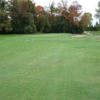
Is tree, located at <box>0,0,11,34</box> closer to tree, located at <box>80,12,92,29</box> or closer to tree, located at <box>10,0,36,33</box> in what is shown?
tree, located at <box>10,0,36,33</box>

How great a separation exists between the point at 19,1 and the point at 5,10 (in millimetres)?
3529

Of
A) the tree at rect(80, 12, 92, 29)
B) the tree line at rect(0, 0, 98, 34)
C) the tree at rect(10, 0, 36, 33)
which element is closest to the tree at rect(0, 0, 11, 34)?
the tree line at rect(0, 0, 98, 34)

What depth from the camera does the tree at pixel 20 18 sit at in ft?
179

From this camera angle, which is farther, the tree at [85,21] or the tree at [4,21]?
the tree at [85,21]

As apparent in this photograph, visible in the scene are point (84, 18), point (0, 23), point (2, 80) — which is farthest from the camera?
point (84, 18)

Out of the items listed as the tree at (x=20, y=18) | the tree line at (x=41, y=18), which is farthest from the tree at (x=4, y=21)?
the tree at (x=20, y=18)

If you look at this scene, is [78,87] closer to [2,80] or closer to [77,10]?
[2,80]

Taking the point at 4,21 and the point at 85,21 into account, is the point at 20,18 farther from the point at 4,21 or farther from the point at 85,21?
the point at 85,21

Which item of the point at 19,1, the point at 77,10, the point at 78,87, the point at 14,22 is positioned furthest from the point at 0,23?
the point at 78,87

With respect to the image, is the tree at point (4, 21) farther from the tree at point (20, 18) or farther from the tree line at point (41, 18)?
the tree at point (20, 18)

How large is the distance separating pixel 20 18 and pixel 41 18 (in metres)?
6.84

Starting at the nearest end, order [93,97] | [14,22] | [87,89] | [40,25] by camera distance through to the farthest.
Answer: [93,97], [87,89], [14,22], [40,25]

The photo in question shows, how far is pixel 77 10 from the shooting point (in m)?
67.7

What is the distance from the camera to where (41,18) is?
202 ft
